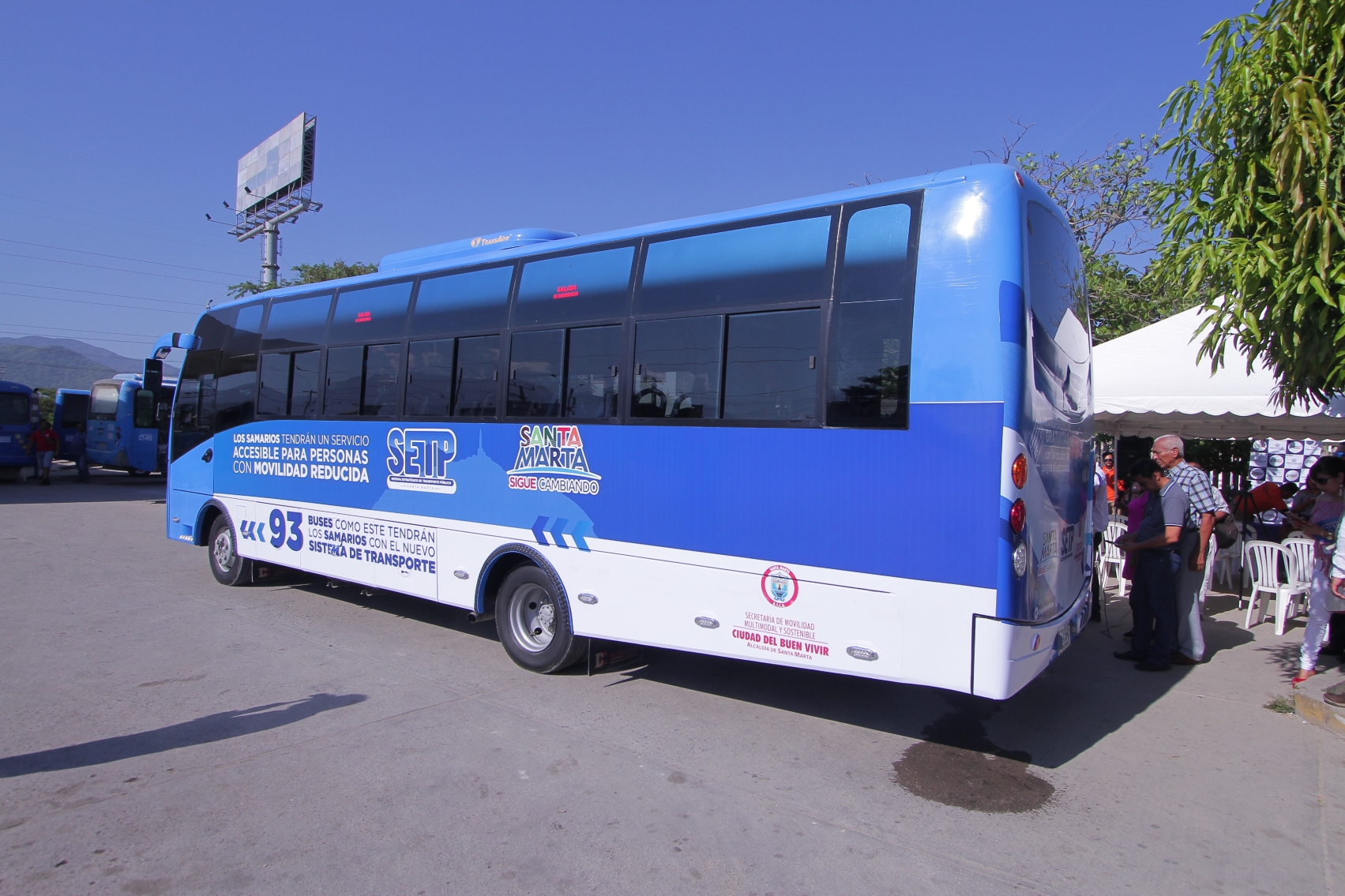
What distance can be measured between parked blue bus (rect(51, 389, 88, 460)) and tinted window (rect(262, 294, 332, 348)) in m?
25.5

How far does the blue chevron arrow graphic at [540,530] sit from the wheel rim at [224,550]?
5503 mm

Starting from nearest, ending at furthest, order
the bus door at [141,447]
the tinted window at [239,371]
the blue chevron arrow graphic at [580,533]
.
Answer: the blue chevron arrow graphic at [580,533]
the tinted window at [239,371]
the bus door at [141,447]

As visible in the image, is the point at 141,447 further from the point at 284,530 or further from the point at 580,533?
the point at 580,533

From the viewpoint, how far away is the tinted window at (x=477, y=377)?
6.66m

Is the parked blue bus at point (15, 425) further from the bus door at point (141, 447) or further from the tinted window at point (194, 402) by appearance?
the tinted window at point (194, 402)

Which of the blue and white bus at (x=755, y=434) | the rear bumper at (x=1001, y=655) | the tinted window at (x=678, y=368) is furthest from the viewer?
the tinted window at (x=678, y=368)

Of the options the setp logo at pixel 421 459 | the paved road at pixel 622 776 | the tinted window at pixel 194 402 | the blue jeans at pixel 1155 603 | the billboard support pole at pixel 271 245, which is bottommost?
the paved road at pixel 622 776

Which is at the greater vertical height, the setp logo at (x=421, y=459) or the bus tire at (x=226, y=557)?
the setp logo at (x=421, y=459)

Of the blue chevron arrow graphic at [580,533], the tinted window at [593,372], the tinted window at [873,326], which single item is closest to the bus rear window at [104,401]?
the tinted window at [593,372]

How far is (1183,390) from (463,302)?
26.3ft

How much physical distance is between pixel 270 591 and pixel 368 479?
308 centimetres

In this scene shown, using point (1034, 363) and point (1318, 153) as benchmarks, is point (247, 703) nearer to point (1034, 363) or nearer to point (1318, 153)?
point (1034, 363)

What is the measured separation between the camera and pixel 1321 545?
670cm

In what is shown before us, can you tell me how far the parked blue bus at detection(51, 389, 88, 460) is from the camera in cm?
2905
